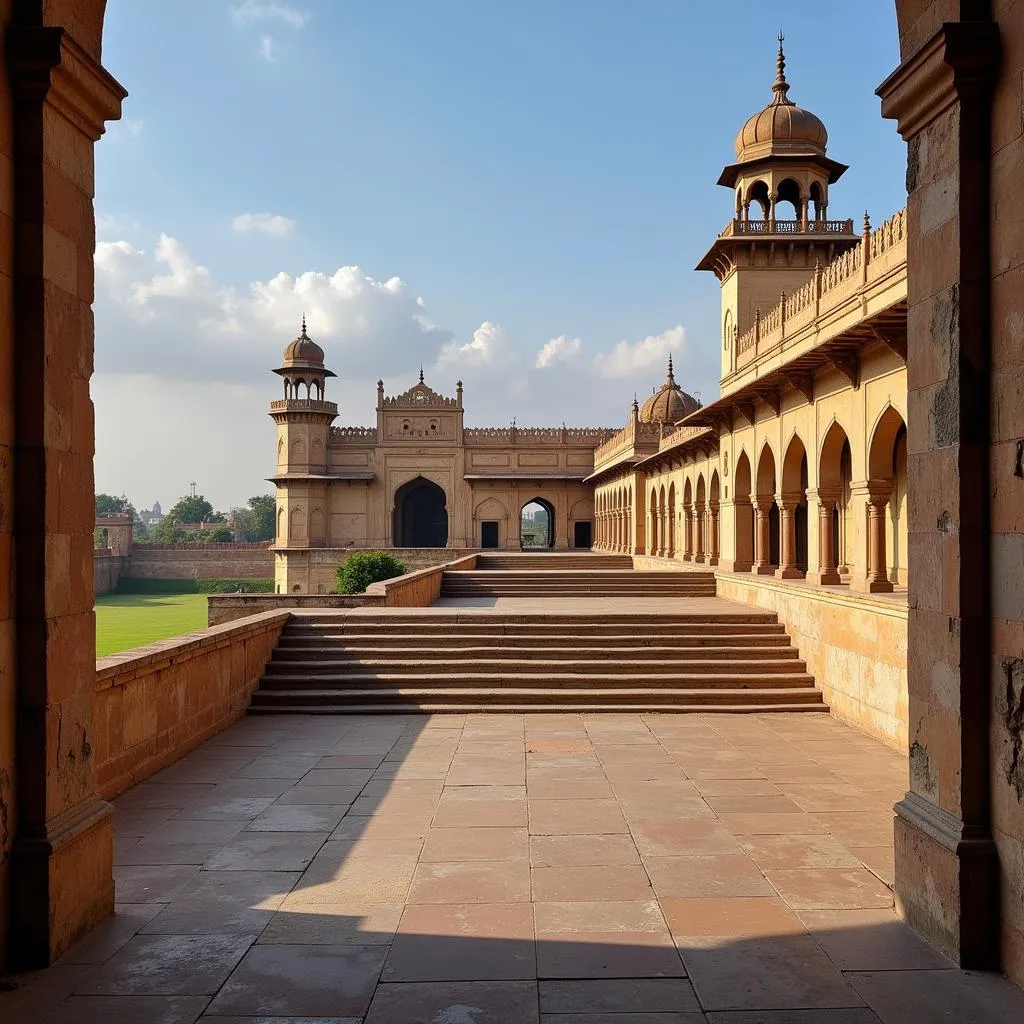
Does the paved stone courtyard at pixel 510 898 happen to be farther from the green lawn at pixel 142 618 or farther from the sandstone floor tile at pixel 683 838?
the green lawn at pixel 142 618

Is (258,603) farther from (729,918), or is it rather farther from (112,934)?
(729,918)

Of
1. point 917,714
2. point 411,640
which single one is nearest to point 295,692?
point 411,640

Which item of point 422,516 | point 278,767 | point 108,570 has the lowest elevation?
point 108,570

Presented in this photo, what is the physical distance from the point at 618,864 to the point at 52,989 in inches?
99.3

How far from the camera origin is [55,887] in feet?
11.7

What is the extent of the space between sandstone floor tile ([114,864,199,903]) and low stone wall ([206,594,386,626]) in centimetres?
953

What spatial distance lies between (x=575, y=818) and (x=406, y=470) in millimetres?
36236

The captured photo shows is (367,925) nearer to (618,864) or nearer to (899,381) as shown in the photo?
(618,864)

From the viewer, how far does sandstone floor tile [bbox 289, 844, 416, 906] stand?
425 centimetres

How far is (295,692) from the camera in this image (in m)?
9.37

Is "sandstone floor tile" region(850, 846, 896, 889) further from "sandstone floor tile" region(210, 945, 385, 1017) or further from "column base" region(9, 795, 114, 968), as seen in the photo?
"column base" region(9, 795, 114, 968)

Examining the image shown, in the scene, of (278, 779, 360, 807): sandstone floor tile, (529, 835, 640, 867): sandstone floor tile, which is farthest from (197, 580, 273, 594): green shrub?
(529, 835, 640, 867): sandstone floor tile

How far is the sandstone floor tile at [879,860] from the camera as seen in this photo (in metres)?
4.51

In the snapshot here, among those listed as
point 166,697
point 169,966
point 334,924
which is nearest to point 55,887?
point 169,966
